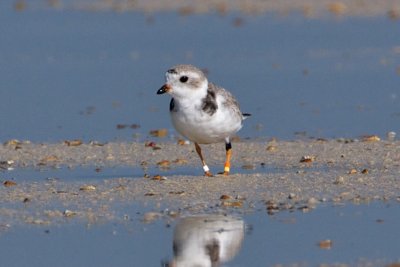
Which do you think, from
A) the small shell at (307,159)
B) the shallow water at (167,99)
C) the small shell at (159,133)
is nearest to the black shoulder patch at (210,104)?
the shallow water at (167,99)

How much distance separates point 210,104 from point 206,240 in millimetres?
2151

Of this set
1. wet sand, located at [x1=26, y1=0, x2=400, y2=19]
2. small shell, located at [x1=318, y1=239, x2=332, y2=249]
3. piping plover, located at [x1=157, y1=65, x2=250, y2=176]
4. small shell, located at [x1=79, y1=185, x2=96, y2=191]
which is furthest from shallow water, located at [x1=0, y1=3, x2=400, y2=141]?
small shell, located at [x1=318, y1=239, x2=332, y2=249]

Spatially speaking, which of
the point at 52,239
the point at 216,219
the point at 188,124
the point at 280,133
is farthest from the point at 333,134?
the point at 52,239

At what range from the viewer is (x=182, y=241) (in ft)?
23.8

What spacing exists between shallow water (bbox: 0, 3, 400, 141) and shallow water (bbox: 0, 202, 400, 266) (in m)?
3.73

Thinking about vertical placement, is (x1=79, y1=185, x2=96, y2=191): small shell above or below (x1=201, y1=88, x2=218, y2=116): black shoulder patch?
below

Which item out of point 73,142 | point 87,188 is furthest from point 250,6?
point 87,188

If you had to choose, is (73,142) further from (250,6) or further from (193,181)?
(250,6)

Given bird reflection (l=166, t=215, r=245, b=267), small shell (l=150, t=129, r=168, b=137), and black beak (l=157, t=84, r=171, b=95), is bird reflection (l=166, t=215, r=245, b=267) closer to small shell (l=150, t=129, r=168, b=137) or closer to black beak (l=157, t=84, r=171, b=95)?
black beak (l=157, t=84, r=171, b=95)

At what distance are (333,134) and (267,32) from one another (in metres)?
6.95

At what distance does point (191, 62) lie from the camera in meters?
15.5

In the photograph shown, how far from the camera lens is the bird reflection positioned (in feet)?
22.4

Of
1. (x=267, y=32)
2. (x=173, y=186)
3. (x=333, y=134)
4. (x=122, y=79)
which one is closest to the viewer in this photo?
(x=173, y=186)

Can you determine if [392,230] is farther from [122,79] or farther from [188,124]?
[122,79]
